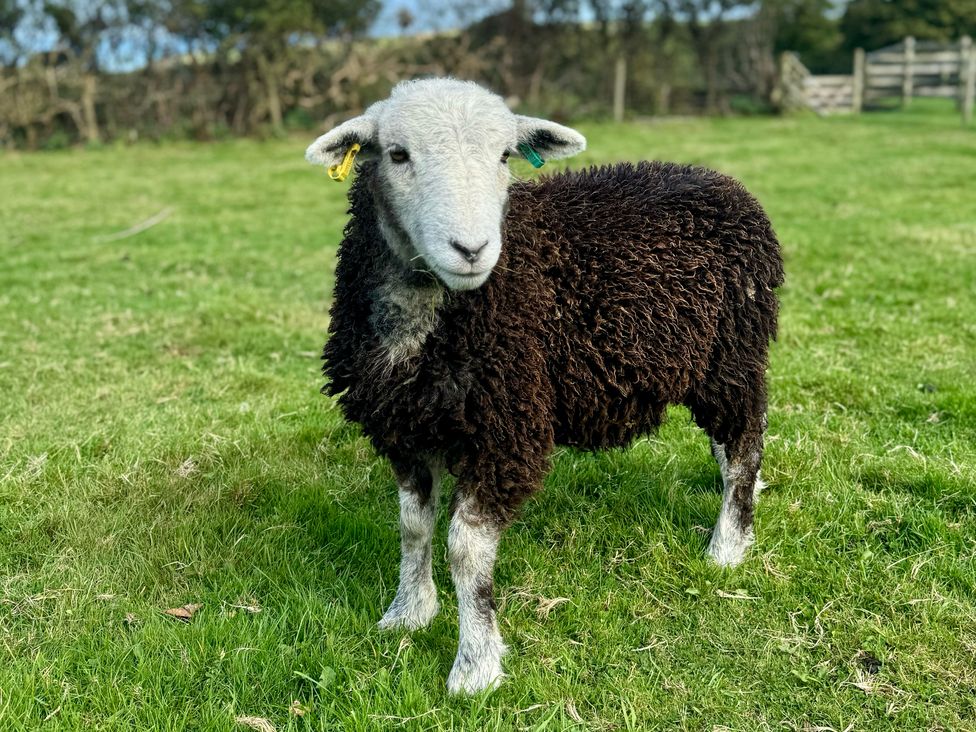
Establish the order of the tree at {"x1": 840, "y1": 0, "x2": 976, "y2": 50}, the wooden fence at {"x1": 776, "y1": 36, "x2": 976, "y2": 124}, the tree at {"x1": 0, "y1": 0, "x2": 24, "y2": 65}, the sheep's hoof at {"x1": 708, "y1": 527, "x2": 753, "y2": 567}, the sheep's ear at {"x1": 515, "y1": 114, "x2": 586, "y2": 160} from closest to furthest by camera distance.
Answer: the sheep's ear at {"x1": 515, "y1": 114, "x2": 586, "y2": 160}, the sheep's hoof at {"x1": 708, "y1": 527, "x2": 753, "y2": 567}, the tree at {"x1": 0, "y1": 0, "x2": 24, "y2": 65}, the wooden fence at {"x1": 776, "y1": 36, "x2": 976, "y2": 124}, the tree at {"x1": 840, "y1": 0, "x2": 976, "y2": 50}

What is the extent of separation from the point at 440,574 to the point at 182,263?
6987mm

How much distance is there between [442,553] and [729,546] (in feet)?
4.22

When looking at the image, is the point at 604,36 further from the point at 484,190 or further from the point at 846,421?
the point at 484,190

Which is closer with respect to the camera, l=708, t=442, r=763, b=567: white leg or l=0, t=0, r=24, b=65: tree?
l=708, t=442, r=763, b=567: white leg

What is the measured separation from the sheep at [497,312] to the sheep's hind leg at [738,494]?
51mm

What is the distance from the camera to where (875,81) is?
89.0 ft

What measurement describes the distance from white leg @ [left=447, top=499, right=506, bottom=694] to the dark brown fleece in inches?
3.7

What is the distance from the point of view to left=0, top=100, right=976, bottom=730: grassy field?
9.45 feet

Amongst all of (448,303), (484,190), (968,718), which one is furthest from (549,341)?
(968,718)

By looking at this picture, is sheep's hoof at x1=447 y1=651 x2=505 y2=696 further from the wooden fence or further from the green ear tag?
the wooden fence

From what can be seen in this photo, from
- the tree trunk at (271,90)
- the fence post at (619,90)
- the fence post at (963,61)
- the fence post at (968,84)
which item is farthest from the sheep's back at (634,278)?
the fence post at (963,61)

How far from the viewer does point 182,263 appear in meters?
9.53

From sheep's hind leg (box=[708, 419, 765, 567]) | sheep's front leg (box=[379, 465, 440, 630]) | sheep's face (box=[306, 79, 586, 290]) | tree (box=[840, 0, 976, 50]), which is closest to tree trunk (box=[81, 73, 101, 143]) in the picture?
sheep's face (box=[306, 79, 586, 290])

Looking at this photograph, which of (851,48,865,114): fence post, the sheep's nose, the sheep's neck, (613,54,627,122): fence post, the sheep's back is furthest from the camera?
(851,48,865,114): fence post
